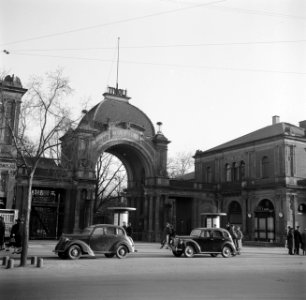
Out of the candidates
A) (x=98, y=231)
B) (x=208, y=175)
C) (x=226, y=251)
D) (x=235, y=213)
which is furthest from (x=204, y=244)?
(x=208, y=175)

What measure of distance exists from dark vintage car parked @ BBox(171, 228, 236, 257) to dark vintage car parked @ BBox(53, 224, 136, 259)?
2.80m

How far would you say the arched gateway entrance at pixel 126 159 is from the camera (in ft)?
126

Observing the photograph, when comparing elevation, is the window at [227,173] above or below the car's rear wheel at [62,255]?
above

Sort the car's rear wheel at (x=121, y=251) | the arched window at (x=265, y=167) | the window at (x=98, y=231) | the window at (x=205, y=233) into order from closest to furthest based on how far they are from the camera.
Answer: the window at (x=98, y=231)
the car's rear wheel at (x=121, y=251)
the window at (x=205, y=233)
the arched window at (x=265, y=167)

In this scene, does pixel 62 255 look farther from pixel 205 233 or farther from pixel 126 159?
pixel 126 159

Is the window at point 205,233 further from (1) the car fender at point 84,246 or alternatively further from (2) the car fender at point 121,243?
(1) the car fender at point 84,246

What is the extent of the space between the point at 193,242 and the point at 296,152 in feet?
78.3

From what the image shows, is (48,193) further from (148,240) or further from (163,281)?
(163,281)

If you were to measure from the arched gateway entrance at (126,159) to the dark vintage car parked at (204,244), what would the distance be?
54.7 ft

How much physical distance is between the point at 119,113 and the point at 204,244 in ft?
76.4

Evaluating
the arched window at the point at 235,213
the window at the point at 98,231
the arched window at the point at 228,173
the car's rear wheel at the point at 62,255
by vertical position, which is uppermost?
the arched window at the point at 228,173

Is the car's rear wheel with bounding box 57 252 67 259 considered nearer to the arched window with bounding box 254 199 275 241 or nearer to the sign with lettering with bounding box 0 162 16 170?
the sign with lettering with bounding box 0 162 16 170

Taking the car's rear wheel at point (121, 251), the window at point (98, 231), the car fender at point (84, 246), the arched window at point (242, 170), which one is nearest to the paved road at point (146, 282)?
the car fender at point (84, 246)

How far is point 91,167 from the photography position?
130 feet
